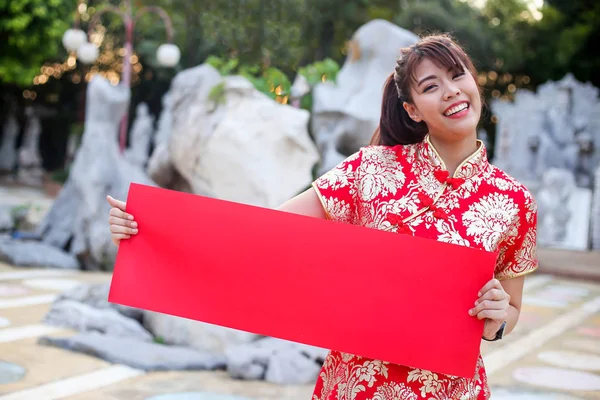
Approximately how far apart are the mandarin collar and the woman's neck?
2 centimetres

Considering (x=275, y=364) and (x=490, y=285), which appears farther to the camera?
(x=275, y=364)

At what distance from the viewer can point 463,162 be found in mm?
1526

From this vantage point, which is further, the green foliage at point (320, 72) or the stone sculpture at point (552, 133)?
the stone sculpture at point (552, 133)

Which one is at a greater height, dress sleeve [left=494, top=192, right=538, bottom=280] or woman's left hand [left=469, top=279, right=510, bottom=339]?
dress sleeve [left=494, top=192, right=538, bottom=280]

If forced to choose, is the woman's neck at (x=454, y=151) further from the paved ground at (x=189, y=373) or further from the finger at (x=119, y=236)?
the paved ground at (x=189, y=373)

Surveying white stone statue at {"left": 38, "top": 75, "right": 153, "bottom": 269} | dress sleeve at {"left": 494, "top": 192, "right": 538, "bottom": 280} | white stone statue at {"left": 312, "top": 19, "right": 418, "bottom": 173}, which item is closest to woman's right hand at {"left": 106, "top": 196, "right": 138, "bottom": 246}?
dress sleeve at {"left": 494, "top": 192, "right": 538, "bottom": 280}

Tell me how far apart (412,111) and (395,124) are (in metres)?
0.10

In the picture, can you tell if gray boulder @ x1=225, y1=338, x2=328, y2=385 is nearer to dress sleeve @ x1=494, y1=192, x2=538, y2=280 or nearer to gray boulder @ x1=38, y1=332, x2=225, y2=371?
gray boulder @ x1=38, y1=332, x2=225, y2=371

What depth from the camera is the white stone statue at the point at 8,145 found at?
1976cm

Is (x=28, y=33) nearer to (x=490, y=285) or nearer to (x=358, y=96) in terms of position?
(x=358, y=96)

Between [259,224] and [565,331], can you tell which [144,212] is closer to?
[259,224]

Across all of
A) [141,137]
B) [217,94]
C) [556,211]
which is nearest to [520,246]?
[217,94]

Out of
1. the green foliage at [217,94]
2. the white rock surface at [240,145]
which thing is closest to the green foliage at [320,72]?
the white rock surface at [240,145]

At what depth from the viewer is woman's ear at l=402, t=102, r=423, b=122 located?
157cm
